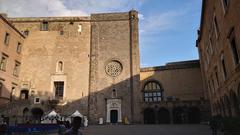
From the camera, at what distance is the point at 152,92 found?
117 feet

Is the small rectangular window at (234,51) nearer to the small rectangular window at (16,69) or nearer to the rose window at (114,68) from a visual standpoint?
the rose window at (114,68)

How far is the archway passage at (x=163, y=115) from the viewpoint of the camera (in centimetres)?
3219

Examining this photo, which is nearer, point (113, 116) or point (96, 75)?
point (113, 116)

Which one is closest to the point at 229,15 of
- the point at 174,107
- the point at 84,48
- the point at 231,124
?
the point at 231,124

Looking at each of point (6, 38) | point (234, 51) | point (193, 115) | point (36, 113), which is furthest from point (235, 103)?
point (36, 113)

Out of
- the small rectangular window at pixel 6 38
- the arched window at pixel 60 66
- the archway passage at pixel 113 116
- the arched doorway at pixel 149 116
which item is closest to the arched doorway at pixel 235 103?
the archway passage at pixel 113 116

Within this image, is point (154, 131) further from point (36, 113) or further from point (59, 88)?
point (36, 113)

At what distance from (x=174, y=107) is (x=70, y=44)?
18.4m

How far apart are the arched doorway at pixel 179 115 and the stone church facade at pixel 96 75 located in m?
0.14

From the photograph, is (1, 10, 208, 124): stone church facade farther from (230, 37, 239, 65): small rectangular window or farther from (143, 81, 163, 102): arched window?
(230, 37, 239, 65): small rectangular window

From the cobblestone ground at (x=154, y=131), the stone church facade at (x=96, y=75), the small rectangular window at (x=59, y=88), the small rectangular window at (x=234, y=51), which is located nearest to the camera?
the small rectangular window at (x=234, y=51)

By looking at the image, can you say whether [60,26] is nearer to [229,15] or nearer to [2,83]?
[2,83]

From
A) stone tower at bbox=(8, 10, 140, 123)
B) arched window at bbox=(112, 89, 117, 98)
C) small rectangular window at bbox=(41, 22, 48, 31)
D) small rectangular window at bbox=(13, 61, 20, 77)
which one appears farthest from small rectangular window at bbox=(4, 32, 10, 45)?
arched window at bbox=(112, 89, 117, 98)

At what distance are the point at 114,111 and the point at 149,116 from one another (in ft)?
18.7
